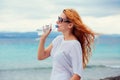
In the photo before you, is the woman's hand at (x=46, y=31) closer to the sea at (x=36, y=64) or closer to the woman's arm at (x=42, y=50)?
the woman's arm at (x=42, y=50)

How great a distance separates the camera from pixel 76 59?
232cm

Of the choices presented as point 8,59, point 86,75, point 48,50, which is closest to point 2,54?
point 8,59

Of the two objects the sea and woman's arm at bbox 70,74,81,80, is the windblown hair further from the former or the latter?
the sea

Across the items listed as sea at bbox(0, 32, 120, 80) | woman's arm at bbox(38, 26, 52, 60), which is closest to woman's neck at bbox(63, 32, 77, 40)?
woman's arm at bbox(38, 26, 52, 60)

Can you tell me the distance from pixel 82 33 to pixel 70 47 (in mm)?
117

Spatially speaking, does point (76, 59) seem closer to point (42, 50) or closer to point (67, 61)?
point (67, 61)

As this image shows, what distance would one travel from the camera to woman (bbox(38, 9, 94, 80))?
231cm

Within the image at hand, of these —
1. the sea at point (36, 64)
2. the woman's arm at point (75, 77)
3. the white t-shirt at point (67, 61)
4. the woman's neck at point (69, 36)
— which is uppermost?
the woman's neck at point (69, 36)

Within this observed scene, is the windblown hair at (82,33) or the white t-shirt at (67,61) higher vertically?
the windblown hair at (82,33)

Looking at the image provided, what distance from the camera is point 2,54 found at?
35.5 ft

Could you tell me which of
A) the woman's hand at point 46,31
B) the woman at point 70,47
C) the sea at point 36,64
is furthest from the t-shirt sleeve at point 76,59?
the sea at point 36,64

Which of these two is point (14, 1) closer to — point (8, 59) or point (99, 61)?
point (8, 59)

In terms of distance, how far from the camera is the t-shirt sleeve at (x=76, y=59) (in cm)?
231

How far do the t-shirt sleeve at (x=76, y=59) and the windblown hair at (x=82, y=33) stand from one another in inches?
3.2
